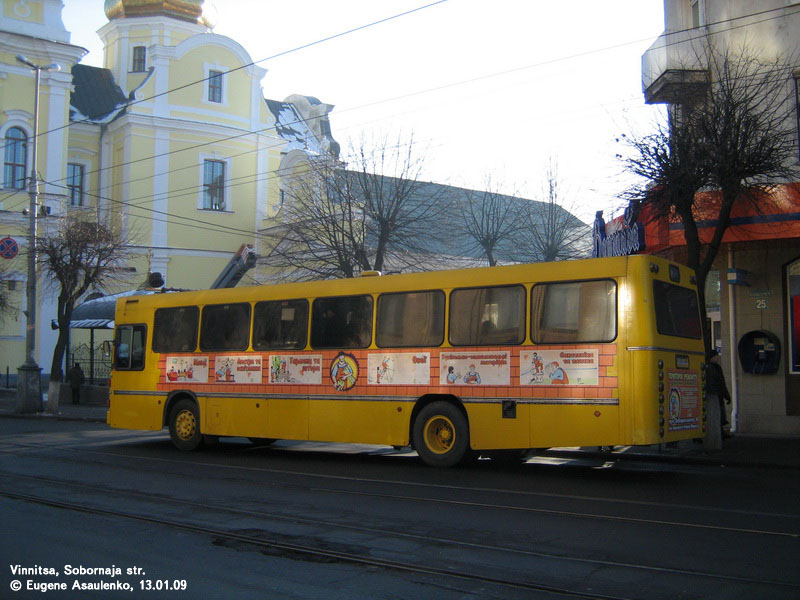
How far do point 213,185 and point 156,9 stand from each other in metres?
11.2

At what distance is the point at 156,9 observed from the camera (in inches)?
2002

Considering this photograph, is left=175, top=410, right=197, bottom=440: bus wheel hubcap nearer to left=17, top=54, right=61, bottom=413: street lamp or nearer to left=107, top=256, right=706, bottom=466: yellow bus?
left=107, top=256, right=706, bottom=466: yellow bus

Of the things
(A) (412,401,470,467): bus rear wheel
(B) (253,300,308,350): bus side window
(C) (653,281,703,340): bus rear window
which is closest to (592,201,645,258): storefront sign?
(C) (653,281,703,340): bus rear window

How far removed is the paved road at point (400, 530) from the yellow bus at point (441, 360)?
2.78ft

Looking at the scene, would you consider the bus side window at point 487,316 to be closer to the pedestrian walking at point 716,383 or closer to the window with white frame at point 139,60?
the pedestrian walking at point 716,383

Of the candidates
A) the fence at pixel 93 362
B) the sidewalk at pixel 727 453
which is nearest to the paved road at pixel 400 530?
the sidewalk at pixel 727 453

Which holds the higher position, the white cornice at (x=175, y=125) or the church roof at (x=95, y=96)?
the church roof at (x=95, y=96)

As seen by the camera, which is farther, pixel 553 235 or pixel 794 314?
pixel 553 235

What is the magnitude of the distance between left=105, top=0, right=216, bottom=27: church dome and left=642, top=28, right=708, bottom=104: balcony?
38422 millimetres

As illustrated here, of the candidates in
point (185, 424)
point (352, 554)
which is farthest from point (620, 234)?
point (352, 554)

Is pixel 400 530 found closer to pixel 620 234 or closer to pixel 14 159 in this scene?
pixel 620 234

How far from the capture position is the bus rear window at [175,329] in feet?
54.9

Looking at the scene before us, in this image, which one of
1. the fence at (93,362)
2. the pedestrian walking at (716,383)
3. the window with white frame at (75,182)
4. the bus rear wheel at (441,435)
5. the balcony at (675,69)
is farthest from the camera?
the window with white frame at (75,182)

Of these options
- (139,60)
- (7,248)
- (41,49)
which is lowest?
(7,248)
